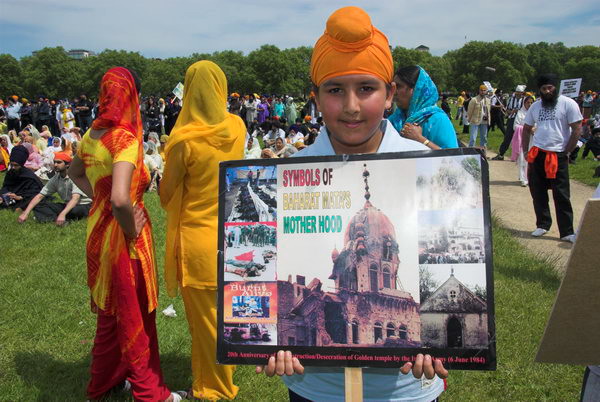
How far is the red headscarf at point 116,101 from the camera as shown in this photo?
302 cm

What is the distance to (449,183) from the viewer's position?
1.45 meters

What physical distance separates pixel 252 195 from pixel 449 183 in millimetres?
624

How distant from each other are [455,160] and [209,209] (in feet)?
7.19

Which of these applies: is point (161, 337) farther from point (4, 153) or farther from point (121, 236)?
point (4, 153)

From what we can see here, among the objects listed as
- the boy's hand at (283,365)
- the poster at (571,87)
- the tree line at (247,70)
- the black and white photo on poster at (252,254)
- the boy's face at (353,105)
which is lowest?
the boy's hand at (283,365)

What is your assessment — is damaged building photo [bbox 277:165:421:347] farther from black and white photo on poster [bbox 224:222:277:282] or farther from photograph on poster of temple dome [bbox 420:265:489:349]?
black and white photo on poster [bbox 224:222:277:282]

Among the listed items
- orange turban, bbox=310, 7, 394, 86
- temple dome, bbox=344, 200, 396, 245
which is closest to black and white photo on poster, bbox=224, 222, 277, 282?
temple dome, bbox=344, 200, 396, 245

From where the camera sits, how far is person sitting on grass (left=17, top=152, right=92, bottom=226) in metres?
9.02

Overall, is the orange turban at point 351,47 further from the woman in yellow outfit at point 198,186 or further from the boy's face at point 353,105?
the woman in yellow outfit at point 198,186

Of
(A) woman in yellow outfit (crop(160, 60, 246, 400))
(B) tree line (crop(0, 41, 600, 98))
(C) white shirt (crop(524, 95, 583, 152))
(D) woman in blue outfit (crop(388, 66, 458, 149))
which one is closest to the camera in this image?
(A) woman in yellow outfit (crop(160, 60, 246, 400))

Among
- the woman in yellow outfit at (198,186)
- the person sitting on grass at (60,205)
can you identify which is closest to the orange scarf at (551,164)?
the woman in yellow outfit at (198,186)

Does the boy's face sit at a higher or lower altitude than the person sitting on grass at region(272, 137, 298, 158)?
lower

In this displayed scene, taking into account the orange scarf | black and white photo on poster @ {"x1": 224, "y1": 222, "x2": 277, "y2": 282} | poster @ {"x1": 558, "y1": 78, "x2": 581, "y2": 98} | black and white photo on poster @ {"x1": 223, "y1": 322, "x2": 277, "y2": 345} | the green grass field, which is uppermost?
poster @ {"x1": 558, "y1": 78, "x2": 581, "y2": 98}

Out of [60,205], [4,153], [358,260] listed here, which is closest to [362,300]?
[358,260]
